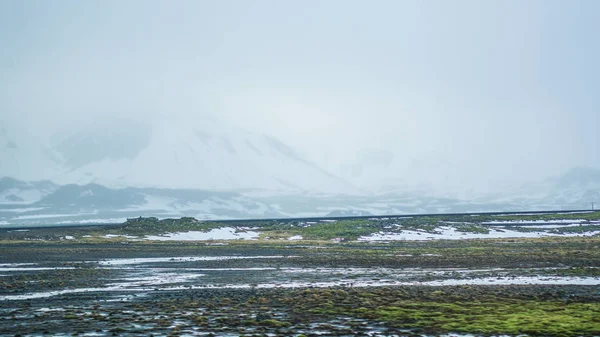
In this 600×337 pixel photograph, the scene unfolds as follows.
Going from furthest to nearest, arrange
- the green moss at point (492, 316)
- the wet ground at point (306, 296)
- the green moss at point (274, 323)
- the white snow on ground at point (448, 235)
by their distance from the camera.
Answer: the white snow on ground at point (448, 235) → the green moss at point (274, 323) → the wet ground at point (306, 296) → the green moss at point (492, 316)

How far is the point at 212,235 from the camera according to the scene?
107 m

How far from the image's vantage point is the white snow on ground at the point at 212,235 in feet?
340

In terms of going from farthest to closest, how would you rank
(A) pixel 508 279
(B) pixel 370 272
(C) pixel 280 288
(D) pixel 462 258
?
(D) pixel 462 258, (B) pixel 370 272, (A) pixel 508 279, (C) pixel 280 288

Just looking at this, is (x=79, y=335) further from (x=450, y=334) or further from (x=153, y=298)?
(x=450, y=334)

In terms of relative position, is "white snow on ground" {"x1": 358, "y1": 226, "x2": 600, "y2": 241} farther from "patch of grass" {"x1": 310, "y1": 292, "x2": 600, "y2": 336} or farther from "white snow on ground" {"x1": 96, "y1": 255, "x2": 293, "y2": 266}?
"patch of grass" {"x1": 310, "y1": 292, "x2": 600, "y2": 336}

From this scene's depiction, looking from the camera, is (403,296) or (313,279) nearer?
(403,296)

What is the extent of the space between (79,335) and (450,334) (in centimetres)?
1304

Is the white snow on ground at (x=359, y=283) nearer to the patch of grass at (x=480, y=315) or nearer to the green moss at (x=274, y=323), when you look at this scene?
the patch of grass at (x=480, y=315)

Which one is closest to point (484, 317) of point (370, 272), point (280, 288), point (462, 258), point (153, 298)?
point (280, 288)

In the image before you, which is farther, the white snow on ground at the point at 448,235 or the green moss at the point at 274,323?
the white snow on ground at the point at 448,235

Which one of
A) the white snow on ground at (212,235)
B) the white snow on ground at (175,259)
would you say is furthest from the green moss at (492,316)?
the white snow on ground at (212,235)

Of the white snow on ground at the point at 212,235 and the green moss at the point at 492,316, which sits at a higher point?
the white snow on ground at the point at 212,235

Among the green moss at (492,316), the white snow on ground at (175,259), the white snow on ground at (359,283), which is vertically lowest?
the green moss at (492,316)

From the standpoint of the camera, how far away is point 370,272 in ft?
152
